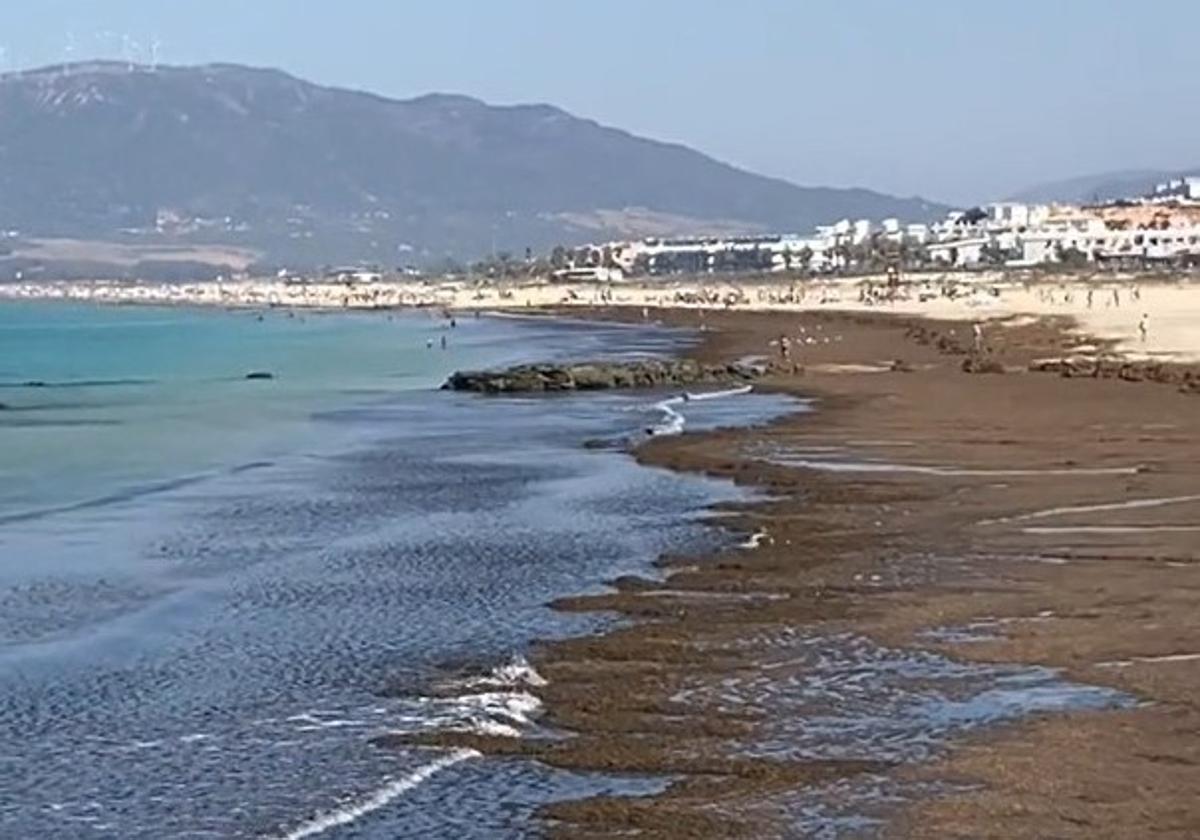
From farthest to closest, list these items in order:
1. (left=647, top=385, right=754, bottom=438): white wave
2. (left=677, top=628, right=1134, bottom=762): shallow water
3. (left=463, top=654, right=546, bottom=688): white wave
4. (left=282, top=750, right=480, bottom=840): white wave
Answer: (left=647, top=385, right=754, bottom=438): white wave → (left=463, top=654, right=546, bottom=688): white wave → (left=677, top=628, right=1134, bottom=762): shallow water → (left=282, top=750, right=480, bottom=840): white wave

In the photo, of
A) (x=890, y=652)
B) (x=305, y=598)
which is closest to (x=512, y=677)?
(x=890, y=652)

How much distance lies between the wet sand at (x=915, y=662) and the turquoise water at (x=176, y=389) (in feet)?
A: 35.2

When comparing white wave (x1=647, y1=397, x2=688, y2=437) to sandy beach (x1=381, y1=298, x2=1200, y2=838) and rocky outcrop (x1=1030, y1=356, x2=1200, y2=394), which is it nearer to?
sandy beach (x1=381, y1=298, x2=1200, y2=838)

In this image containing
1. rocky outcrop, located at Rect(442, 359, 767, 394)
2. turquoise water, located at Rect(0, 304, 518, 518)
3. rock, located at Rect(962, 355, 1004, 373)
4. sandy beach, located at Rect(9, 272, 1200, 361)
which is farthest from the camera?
sandy beach, located at Rect(9, 272, 1200, 361)

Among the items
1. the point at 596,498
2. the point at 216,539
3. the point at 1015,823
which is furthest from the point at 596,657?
the point at 596,498

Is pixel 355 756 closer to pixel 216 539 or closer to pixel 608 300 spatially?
pixel 216 539

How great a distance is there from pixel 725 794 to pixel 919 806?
3.46ft

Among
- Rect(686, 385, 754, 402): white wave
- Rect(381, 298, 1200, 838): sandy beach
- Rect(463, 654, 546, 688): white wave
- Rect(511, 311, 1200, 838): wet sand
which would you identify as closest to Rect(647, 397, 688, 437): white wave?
Rect(686, 385, 754, 402): white wave

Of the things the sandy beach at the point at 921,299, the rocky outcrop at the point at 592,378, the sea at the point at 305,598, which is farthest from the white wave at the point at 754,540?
the rocky outcrop at the point at 592,378

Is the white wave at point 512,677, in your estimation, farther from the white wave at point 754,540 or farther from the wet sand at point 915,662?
the white wave at point 754,540

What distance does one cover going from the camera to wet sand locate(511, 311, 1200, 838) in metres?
10.0

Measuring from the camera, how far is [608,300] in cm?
A: 13962

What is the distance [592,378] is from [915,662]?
122ft

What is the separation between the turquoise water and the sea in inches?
8.9
